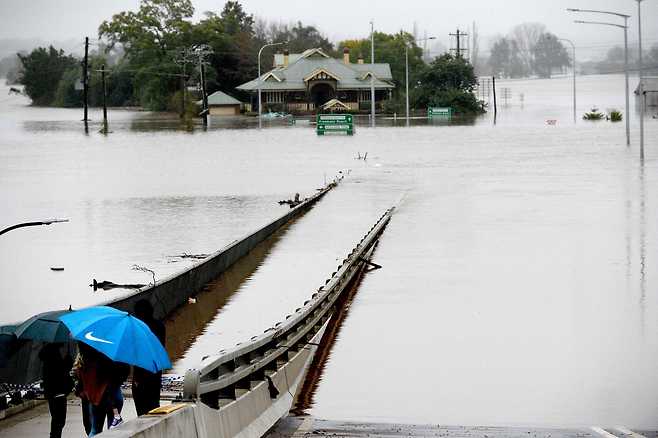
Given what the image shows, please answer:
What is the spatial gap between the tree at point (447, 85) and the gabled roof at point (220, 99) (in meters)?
22.3

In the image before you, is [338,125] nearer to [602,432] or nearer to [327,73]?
[327,73]

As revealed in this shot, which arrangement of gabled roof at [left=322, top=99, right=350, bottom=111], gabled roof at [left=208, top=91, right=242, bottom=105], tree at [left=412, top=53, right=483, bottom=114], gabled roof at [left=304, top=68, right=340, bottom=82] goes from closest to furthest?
1. gabled roof at [left=322, top=99, right=350, bottom=111]
2. gabled roof at [left=304, top=68, right=340, bottom=82]
3. tree at [left=412, top=53, right=483, bottom=114]
4. gabled roof at [left=208, top=91, right=242, bottom=105]

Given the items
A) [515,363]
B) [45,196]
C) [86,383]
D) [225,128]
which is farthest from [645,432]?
[225,128]

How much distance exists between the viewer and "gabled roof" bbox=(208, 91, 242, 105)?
16338 cm

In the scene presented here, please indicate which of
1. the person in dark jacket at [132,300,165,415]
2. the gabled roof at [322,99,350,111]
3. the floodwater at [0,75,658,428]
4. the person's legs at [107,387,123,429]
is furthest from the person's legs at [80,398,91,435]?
the gabled roof at [322,99,350,111]

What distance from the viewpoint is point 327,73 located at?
14962cm

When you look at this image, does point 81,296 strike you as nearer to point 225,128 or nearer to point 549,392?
point 549,392

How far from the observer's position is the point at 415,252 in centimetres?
3262

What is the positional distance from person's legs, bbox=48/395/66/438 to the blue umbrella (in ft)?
3.17

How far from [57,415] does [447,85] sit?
147916 millimetres

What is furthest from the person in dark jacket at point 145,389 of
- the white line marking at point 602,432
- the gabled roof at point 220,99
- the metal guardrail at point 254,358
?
the gabled roof at point 220,99

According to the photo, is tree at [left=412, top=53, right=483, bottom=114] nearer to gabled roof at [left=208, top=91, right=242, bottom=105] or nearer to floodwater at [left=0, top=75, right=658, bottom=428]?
gabled roof at [left=208, top=91, right=242, bottom=105]

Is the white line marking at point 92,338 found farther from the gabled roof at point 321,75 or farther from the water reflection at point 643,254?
the gabled roof at point 321,75

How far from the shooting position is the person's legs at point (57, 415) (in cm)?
1212
